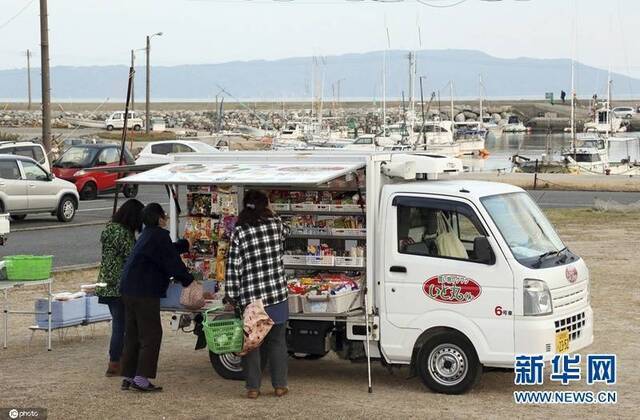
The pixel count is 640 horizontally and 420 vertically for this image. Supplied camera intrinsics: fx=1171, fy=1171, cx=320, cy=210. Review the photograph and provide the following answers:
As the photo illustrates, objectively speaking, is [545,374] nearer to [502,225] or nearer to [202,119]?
[502,225]

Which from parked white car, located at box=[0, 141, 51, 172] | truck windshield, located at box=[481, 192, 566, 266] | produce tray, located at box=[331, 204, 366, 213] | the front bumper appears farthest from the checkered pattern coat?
parked white car, located at box=[0, 141, 51, 172]

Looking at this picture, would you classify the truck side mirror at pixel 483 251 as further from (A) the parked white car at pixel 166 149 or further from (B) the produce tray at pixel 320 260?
(A) the parked white car at pixel 166 149

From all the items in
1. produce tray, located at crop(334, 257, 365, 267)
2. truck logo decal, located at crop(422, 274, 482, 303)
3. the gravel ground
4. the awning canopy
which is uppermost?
the awning canopy

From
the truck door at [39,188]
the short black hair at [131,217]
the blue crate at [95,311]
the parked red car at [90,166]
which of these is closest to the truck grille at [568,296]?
the short black hair at [131,217]

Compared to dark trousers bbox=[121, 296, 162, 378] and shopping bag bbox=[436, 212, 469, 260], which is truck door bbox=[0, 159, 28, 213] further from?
shopping bag bbox=[436, 212, 469, 260]

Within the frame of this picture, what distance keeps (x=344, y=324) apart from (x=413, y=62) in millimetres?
49108

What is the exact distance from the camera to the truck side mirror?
1005cm

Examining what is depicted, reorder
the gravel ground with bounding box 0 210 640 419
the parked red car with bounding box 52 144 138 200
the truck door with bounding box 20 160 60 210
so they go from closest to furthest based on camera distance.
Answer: the gravel ground with bounding box 0 210 640 419
the truck door with bounding box 20 160 60 210
the parked red car with bounding box 52 144 138 200

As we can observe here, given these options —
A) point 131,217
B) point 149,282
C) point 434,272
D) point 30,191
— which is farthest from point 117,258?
point 30,191

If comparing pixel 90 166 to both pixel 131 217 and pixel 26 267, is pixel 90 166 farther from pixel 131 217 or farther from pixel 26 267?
pixel 131 217

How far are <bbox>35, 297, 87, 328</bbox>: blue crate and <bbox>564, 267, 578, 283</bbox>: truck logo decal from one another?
549 cm

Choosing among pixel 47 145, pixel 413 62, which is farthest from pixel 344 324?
pixel 413 62

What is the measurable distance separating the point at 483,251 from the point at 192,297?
278 cm

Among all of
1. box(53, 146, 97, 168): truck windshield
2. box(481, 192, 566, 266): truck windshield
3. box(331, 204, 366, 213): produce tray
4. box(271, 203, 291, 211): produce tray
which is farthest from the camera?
box(53, 146, 97, 168): truck windshield
